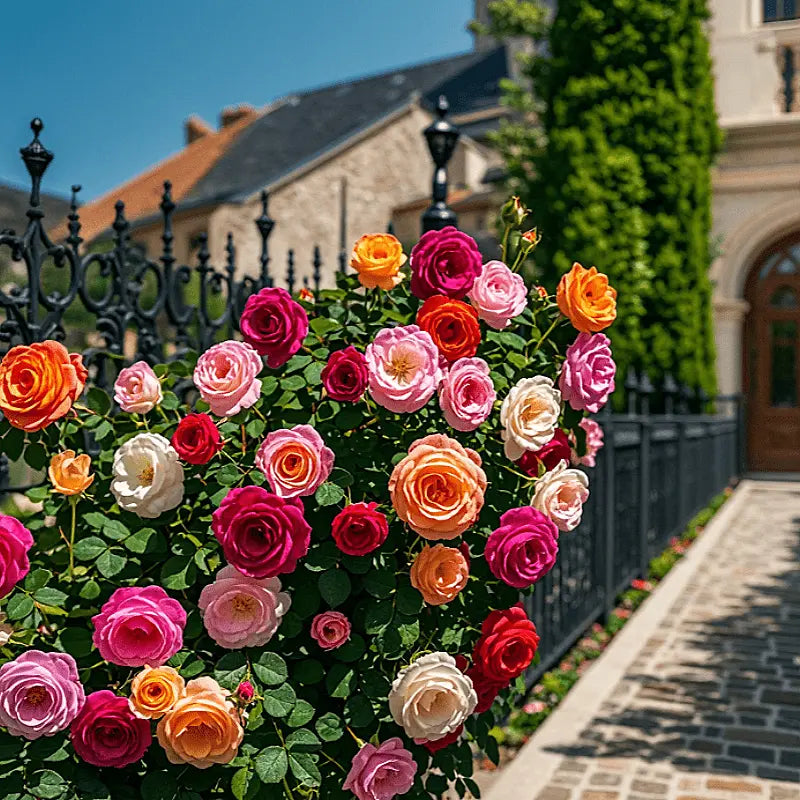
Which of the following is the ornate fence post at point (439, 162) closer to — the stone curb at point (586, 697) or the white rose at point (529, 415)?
the white rose at point (529, 415)

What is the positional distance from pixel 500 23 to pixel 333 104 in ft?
58.4

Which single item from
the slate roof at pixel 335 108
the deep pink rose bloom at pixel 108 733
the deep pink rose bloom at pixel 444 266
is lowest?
the deep pink rose bloom at pixel 108 733

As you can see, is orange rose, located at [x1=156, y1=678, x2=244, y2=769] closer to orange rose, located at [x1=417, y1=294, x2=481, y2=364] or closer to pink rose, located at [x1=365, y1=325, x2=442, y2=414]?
pink rose, located at [x1=365, y1=325, x2=442, y2=414]

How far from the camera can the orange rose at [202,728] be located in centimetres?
202

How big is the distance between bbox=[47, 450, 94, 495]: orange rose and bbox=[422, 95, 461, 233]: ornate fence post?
188 centimetres

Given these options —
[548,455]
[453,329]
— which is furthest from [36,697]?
[548,455]

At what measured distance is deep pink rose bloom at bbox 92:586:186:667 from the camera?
2.06 metres

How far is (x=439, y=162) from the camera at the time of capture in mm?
3912

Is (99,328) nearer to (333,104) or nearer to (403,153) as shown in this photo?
(403,153)

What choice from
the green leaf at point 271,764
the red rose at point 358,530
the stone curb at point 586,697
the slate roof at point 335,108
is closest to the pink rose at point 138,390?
the red rose at point 358,530

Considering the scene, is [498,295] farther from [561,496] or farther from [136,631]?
[136,631]

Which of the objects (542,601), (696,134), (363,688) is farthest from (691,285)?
(363,688)

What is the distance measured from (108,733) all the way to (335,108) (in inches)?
1346

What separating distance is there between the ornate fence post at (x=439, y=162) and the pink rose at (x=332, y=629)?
203cm
